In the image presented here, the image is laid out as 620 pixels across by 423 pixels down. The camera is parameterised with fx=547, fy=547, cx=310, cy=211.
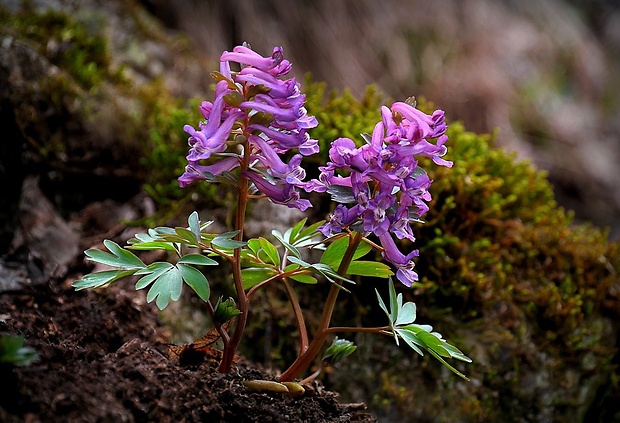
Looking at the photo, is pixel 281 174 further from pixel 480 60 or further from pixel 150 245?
pixel 480 60

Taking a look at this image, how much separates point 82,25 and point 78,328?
2.48 metres

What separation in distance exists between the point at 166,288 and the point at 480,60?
5.76 metres

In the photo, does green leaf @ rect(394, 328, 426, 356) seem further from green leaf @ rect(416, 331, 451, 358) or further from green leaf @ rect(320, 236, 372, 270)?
green leaf @ rect(320, 236, 372, 270)

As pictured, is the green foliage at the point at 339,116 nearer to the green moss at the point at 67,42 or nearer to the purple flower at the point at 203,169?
the purple flower at the point at 203,169

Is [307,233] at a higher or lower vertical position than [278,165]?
lower

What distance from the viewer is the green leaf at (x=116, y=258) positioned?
1.42m

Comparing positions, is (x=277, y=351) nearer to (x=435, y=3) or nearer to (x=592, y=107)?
(x=435, y=3)

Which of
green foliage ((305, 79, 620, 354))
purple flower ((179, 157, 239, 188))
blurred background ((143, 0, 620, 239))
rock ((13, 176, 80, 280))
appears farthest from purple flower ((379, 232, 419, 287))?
blurred background ((143, 0, 620, 239))

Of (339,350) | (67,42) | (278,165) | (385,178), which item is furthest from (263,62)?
(67,42)

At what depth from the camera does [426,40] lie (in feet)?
19.7

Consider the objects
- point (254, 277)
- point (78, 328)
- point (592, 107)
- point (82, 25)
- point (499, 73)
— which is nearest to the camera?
point (254, 277)

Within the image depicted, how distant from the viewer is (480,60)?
6262 millimetres

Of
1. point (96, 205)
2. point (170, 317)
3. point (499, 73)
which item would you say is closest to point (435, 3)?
point (499, 73)

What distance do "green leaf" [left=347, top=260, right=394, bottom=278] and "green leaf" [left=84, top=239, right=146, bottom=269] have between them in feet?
2.02
